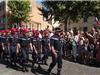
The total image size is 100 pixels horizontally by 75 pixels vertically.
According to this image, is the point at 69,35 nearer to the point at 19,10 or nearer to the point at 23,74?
the point at 23,74

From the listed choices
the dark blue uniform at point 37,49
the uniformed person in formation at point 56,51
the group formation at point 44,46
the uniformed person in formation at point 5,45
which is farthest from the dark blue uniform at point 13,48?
the uniformed person in formation at point 56,51

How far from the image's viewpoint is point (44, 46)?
15.7 metres

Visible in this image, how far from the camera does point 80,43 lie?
A: 16.6 meters

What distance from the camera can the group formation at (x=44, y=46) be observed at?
1401 centimetres

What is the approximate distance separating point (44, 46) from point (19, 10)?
34.5m

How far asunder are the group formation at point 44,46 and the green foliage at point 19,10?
30.9 metres

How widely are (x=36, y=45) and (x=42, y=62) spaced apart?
86 cm

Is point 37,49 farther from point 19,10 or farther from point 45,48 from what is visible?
point 19,10

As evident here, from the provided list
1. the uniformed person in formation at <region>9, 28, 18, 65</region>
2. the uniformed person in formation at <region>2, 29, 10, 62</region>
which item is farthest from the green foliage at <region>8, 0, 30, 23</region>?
the uniformed person in formation at <region>9, 28, 18, 65</region>

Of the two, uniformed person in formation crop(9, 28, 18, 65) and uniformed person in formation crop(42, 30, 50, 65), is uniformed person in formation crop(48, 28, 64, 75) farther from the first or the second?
uniformed person in formation crop(9, 28, 18, 65)

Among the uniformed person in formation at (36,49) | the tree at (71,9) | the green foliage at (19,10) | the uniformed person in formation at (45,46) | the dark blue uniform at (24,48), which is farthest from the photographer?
the green foliage at (19,10)

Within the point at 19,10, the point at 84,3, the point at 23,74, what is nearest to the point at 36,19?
the point at 19,10

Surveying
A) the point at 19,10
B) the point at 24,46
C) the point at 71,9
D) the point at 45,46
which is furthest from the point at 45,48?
the point at 19,10

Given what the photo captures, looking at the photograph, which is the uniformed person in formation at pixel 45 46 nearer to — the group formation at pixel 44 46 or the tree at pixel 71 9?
the group formation at pixel 44 46
